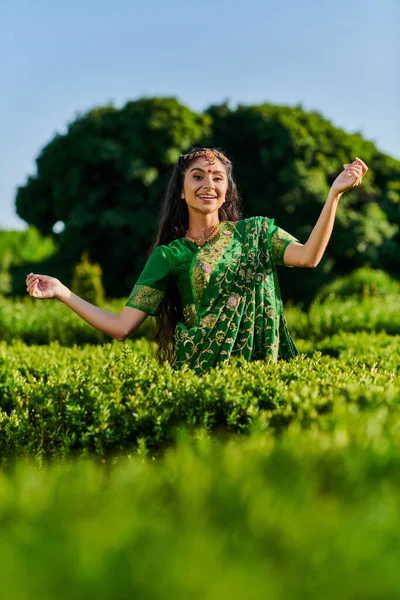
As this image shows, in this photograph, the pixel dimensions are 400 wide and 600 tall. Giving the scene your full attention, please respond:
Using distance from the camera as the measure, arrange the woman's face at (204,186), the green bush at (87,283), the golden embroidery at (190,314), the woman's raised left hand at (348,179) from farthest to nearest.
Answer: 1. the green bush at (87,283)
2. the woman's face at (204,186)
3. the golden embroidery at (190,314)
4. the woman's raised left hand at (348,179)

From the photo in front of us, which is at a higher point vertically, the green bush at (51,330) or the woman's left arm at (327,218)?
the woman's left arm at (327,218)

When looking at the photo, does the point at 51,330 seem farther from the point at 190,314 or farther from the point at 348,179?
the point at 348,179

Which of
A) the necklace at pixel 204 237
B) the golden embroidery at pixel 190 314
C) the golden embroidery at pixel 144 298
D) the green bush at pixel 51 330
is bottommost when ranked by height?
the green bush at pixel 51 330

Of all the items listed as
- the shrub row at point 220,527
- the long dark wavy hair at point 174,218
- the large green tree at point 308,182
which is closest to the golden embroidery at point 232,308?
the long dark wavy hair at point 174,218

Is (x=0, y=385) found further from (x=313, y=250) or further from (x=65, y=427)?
(x=313, y=250)

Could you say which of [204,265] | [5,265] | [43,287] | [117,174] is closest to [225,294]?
[204,265]

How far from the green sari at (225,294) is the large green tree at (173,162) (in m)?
16.8

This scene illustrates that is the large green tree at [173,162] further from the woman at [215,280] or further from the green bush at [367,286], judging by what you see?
the woman at [215,280]

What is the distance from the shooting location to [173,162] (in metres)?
21.8

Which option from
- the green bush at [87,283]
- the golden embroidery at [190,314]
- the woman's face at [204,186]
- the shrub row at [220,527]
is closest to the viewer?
the shrub row at [220,527]

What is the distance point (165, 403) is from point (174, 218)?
1667 millimetres

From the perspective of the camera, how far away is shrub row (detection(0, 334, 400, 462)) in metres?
2.81

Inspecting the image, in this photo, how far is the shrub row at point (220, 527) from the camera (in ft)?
3.80

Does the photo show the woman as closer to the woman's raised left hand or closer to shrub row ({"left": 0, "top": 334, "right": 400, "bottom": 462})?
the woman's raised left hand
